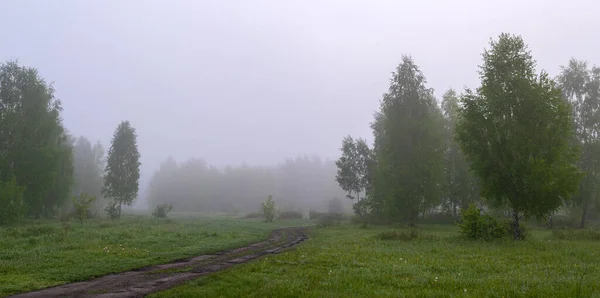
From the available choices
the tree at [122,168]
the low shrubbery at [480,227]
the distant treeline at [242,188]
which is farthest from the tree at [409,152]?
the distant treeline at [242,188]

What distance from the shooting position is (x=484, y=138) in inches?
1136

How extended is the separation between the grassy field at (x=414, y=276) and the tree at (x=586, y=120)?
1289 inches

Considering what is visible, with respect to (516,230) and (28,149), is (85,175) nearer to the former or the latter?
(28,149)

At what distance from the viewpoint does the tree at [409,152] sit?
44.1 m

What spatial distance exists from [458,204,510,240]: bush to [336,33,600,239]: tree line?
117 centimetres

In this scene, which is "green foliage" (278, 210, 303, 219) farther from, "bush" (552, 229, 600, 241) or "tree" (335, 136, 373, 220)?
"bush" (552, 229, 600, 241)

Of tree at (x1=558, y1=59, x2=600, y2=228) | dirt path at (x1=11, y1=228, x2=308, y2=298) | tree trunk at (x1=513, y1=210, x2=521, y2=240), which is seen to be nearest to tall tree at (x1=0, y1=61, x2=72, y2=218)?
dirt path at (x1=11, y1=228, x2=308, y2=298)

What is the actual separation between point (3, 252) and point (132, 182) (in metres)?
52.3

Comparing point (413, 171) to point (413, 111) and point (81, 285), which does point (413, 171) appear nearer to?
point (413, 111)

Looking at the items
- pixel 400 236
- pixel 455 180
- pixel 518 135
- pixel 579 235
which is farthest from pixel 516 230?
pixel 455 180

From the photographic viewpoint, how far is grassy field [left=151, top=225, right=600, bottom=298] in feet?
34.3

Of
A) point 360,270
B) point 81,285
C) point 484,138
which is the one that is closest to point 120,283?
point 81,285

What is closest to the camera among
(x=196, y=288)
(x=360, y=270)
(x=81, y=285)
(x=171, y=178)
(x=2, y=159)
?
(x=196, y=288)

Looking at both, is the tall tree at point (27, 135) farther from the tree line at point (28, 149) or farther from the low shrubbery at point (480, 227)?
the low shrubbery at point (480, 227)
